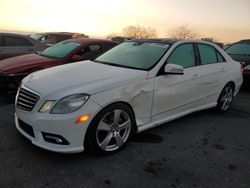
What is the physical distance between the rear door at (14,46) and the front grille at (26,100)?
4657 mm

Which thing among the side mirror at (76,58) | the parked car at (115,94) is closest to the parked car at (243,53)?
the parked car at (115,94)

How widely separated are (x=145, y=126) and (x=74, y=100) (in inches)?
48.2

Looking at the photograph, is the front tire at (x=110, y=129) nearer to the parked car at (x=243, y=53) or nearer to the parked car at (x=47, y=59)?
the parked car at (x=47, y=59)

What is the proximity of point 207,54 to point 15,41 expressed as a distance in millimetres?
5749

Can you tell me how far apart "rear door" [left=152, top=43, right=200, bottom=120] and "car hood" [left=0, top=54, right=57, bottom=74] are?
2937 millimetres

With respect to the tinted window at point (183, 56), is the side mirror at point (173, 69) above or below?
below

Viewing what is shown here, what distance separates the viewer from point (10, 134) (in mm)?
3803

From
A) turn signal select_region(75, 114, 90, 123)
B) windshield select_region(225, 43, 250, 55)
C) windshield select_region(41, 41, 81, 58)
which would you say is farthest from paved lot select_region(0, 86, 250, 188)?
windshield select_region(225, 43, 250, 55)

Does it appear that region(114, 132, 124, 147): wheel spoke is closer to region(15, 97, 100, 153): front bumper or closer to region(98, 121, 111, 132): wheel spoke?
region(98, 121, 111, 132): wheel spoke

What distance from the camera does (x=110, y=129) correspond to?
332 centimetres

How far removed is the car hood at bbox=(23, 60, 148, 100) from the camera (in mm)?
3082

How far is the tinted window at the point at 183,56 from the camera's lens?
4.10 m

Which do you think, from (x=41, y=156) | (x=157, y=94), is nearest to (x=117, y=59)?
(x=157, y=94)

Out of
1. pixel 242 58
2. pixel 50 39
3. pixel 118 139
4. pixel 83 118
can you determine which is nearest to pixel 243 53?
pixel 242 58
